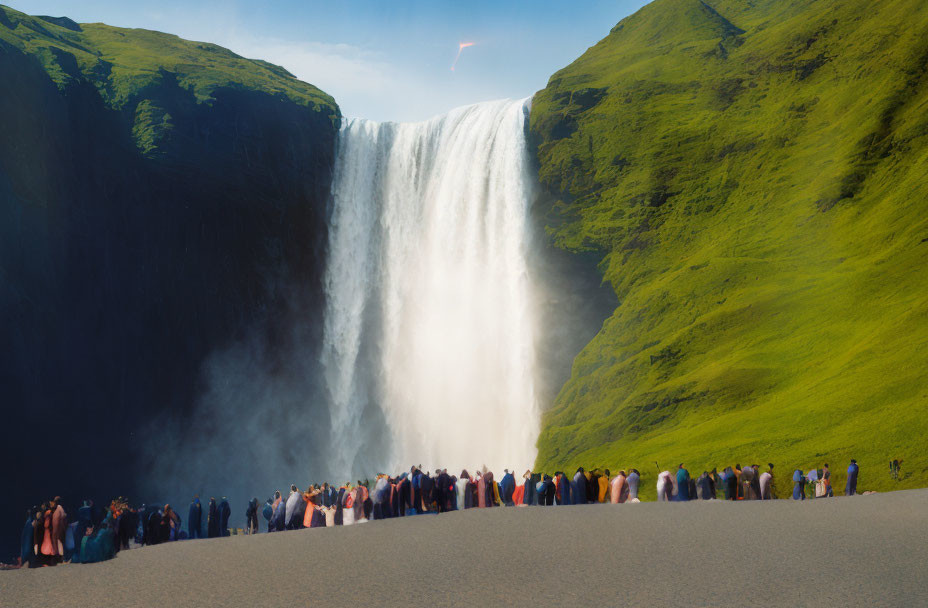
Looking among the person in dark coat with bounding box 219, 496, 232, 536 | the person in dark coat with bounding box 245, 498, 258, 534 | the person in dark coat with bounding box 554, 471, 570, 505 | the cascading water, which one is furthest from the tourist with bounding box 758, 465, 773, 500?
the cascading water

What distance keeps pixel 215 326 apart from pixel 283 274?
7.69 meters

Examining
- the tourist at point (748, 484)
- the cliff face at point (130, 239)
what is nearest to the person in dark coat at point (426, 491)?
the tourist at point (748, 484)

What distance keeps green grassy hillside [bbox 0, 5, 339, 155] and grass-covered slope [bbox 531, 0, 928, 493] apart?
27.0 metres

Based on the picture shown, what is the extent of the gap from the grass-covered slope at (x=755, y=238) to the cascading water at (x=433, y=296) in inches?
166

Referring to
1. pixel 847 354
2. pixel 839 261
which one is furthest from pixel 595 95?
pixel 847 354

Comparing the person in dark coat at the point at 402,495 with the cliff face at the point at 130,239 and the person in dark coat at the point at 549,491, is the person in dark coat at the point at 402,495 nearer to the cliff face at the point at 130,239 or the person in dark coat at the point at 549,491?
the person in dark coat at the point at 549,491

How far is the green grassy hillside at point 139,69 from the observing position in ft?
222

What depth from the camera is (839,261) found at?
166 feet

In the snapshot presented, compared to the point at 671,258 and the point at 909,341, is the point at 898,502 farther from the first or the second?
the point at 671,258

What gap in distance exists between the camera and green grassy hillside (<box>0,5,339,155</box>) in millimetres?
67625

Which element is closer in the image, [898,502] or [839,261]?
[898,502]

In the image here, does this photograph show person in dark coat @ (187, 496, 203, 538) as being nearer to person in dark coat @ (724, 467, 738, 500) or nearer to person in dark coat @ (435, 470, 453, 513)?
person in dark coat @ (435, 470, 453, 513)

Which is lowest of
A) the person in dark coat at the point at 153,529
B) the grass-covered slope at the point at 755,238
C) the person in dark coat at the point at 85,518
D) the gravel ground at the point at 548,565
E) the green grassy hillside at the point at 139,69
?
the gravel ground at the point at 548,565

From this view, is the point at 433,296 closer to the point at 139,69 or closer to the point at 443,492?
the point at 139,69
